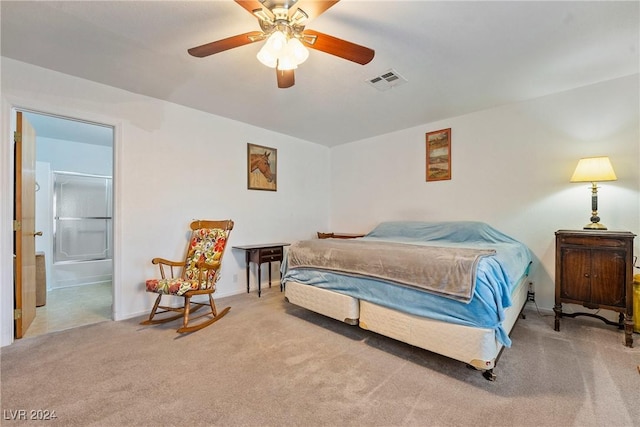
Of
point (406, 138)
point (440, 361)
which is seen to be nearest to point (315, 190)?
point (406, 138)

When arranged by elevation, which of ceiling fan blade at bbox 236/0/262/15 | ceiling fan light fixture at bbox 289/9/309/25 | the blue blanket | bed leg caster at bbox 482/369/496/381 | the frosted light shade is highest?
ceiling fan light fixture at bbox 289/9/309/25

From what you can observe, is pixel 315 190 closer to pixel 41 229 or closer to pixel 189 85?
pixel 189 85

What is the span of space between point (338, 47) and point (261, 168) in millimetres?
2747

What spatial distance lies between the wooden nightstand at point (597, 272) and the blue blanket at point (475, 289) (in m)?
0.36

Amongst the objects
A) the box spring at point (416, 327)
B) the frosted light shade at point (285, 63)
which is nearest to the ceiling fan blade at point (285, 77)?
the frosted light shade at point (285, 63)

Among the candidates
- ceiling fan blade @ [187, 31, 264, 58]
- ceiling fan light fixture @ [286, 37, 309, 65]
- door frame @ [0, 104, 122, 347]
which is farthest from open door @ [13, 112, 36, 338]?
ceiling fan light fixture @ [286, 37, 309, 65]

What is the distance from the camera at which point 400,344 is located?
2.34m

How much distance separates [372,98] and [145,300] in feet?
11.5

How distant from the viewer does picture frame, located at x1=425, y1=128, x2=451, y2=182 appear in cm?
389

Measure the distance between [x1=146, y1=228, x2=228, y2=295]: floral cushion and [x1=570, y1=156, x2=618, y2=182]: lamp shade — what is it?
3.72 metres

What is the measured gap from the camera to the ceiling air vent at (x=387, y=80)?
8.68 feet

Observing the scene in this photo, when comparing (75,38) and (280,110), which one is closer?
(75,38)

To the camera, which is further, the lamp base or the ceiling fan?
the lamp base

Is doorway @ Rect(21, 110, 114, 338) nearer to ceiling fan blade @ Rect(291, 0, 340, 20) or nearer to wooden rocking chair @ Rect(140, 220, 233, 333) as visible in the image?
wooden rocking chair @ Rect(140, 220, 233, 333)
